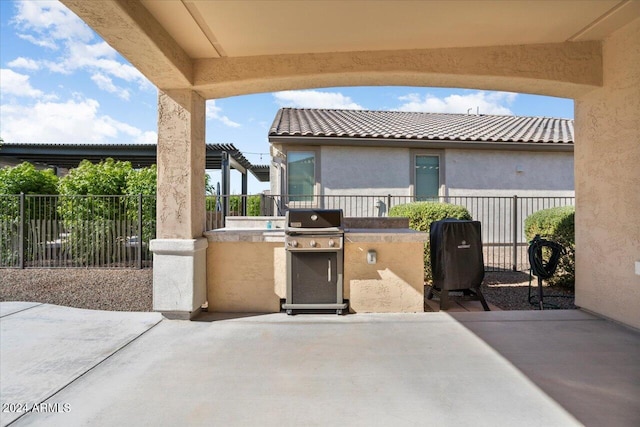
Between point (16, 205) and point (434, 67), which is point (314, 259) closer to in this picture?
point (434, 67)

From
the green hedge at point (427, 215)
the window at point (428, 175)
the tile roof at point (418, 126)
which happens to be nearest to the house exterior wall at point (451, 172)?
the window at point (428, 175)

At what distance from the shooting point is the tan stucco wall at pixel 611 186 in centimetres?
354

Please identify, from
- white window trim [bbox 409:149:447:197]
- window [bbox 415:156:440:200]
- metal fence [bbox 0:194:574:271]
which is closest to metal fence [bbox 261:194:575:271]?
white window trim [bbox 409:149:447:197]

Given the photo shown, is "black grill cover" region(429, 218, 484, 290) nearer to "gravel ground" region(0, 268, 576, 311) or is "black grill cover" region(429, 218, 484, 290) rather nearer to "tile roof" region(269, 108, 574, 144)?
"gravel ground" region(0, 268, 576, 311)

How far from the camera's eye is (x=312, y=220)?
3984mm

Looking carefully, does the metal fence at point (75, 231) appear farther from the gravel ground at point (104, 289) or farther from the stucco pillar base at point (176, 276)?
the stucco pillar base at point (176, 276)

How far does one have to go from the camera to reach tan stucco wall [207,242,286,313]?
14.0 feet

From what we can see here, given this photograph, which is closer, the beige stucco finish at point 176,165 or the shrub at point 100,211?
the beige stucco finish at point 176,165

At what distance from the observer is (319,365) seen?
2.82m

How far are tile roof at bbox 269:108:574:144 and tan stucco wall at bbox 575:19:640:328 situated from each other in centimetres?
516

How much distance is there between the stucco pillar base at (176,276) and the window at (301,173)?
16.8 ft

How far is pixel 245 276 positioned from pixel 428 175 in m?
6.91

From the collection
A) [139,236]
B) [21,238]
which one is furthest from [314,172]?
[21,238]

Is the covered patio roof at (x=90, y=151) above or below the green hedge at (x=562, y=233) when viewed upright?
above
